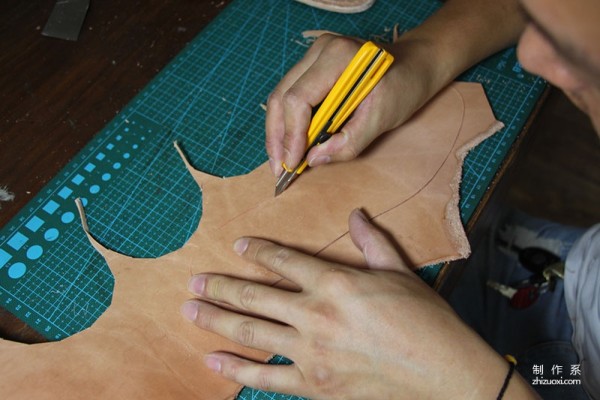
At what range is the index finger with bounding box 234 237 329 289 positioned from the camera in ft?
2.77

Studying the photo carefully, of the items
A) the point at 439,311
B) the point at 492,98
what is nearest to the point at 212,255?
the point at 439,311

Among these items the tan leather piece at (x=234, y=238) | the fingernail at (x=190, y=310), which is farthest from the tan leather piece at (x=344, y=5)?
the fingernail at (x=190, y=310)

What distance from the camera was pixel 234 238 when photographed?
3.26ft

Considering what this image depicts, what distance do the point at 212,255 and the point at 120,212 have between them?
226mm

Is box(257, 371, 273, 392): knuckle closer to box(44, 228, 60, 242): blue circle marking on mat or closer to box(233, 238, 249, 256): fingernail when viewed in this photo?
box(233, 238, 249, 256): fingernail

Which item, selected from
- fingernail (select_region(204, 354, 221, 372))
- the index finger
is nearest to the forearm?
the index finger

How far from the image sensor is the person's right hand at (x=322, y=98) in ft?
3.01

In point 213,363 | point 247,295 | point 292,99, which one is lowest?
point 213,363

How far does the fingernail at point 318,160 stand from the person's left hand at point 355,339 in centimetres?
19

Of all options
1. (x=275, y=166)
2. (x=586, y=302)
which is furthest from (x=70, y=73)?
(x=586, y=302)

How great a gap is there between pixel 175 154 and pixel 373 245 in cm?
47

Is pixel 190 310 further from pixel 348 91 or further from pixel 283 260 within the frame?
pixel 348 91

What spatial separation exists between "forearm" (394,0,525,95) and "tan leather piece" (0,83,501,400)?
68mm

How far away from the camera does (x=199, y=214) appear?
Answer: 1048mm
